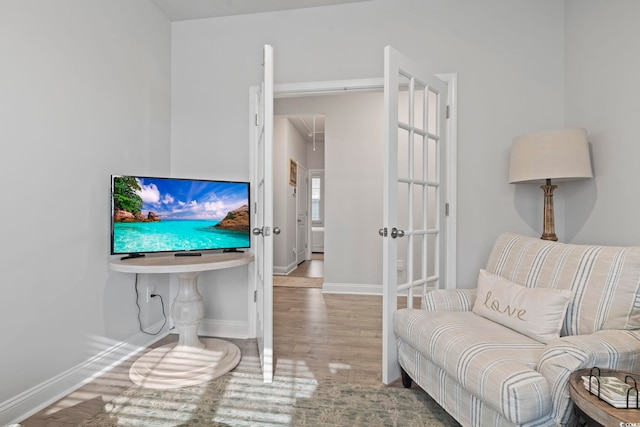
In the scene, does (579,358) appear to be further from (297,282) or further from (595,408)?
(297,282)

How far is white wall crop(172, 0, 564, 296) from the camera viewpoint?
2467mm

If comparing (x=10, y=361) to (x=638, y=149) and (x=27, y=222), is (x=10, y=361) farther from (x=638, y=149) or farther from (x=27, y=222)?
(x=638, y=149)

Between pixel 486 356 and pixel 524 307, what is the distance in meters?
0.40

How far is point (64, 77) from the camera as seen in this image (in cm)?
197

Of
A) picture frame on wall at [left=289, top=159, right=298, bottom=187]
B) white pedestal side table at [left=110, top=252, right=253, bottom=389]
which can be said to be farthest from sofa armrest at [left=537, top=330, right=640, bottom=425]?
picture frame on wall at [left=289, top=159, right=298, bottom=187]

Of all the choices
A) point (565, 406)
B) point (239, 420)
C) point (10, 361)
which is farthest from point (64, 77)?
point (565, 406)

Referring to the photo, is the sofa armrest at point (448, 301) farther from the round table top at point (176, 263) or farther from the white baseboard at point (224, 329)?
the white baseboard at point (224, 329)

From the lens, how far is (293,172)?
6293mm

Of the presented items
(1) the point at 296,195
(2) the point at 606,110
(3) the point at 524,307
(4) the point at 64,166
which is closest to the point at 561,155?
(2) the point at 606,110

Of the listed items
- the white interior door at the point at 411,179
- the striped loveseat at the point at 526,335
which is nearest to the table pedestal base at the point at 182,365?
the white interior door at the point at 411,179

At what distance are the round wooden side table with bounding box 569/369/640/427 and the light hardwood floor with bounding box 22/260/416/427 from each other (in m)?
1.10

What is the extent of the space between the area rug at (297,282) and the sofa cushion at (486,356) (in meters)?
3.06

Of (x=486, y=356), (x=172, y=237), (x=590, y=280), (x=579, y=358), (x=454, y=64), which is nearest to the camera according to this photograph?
(x=579, y=358)

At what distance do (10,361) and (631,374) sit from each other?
260 cm
